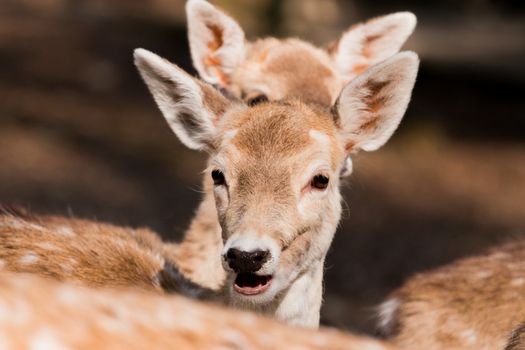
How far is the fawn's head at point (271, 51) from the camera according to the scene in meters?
5.87

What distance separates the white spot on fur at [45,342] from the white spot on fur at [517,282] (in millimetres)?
3188

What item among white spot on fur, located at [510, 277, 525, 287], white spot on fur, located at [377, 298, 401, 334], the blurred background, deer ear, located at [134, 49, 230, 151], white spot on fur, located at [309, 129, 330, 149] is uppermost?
the blurred background

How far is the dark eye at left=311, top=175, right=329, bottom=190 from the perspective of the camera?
4203 mm

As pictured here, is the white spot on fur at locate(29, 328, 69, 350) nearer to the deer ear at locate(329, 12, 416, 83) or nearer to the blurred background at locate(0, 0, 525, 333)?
the blurred background at locate(0, 0, 525, 333)

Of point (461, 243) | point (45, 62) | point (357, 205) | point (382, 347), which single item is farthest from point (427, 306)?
point (45, 62)

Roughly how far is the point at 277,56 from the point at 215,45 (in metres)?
0.45

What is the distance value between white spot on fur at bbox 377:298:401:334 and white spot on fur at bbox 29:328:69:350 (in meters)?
3.10

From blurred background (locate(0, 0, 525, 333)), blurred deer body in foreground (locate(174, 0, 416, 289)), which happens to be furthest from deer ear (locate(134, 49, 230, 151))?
blurred background (locate(0, 0, 525, 333))

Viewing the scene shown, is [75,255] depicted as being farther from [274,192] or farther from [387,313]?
[387,313]

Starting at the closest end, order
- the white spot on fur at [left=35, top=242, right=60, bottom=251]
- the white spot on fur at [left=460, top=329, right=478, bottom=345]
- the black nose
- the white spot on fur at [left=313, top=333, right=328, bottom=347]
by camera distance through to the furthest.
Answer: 1. the white spot on fur at [left=313, top=333, right=328, bottom=347]
2. the black nose
3. the white spot on fur at [left=35, top=242, right=60, bottom=251]
4. the white spot on fur at [left=460, top=329, right=478, bottom=345]

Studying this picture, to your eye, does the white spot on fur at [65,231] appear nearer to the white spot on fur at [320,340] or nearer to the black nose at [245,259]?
the black nose at [245,259]

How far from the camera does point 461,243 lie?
9531 mm

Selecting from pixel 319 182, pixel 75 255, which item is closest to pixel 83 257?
pixel 75 255

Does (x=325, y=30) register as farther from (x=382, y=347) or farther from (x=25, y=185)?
(x=382, y=347)
